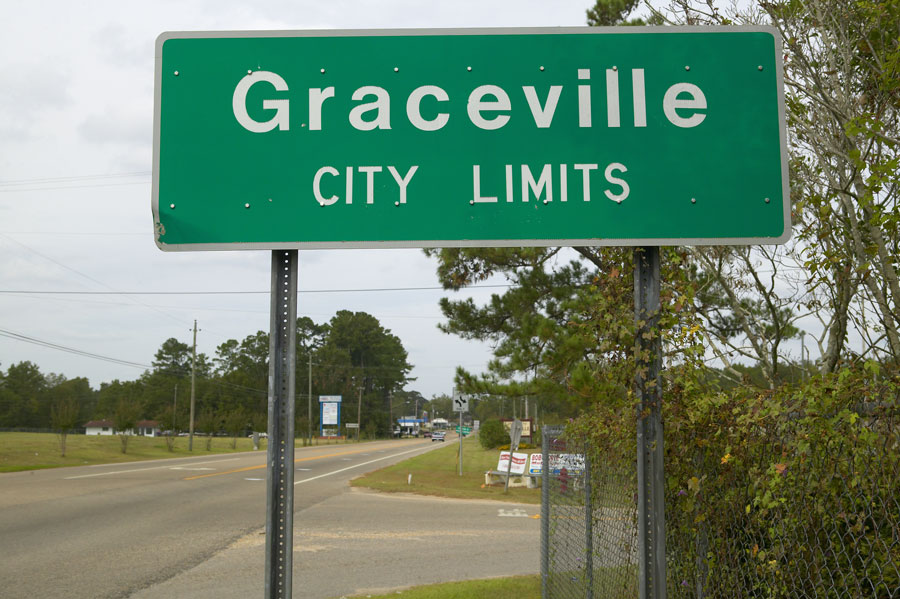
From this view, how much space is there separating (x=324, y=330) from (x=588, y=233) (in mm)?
125099

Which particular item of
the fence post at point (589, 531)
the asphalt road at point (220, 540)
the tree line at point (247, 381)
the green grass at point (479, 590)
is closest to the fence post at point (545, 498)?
the green grass at point (479, 590)

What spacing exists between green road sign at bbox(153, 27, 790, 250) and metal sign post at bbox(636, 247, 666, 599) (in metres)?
0.16

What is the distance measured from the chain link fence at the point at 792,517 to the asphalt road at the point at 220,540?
5841mm

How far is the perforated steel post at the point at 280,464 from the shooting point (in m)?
2.37

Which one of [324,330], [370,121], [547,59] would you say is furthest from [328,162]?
[324,330]

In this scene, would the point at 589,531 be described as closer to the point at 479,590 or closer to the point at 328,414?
the point at 479,590

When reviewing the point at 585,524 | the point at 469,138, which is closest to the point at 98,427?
the point at 585,524

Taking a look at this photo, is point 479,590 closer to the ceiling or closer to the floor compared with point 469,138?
closer to the floor

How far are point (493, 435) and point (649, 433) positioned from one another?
42.8 m

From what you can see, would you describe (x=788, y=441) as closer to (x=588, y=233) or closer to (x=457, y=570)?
(x=588, y=233)

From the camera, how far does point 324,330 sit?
125875 mm

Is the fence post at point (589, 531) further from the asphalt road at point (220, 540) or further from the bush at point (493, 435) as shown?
the bush at point (493, 435)

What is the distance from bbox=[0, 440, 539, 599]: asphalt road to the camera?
28.6 feet

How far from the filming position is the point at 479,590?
777 centimetres
